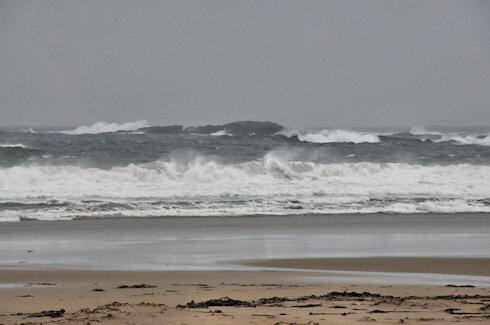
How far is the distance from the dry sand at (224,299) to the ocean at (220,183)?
23.4 ft

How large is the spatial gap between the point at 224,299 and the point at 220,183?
53.0 feet

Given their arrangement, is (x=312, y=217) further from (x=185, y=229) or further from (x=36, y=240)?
(x=36, y=240)

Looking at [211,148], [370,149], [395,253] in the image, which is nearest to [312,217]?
[395,253]

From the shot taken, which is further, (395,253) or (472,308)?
(395,253)

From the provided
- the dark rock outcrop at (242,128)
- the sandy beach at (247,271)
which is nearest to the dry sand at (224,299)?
the sandy beach at (247,271)

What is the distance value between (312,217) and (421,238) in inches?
141

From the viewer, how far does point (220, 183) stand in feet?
74.3

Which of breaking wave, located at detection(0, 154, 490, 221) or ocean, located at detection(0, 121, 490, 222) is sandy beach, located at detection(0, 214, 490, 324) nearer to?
breaking wave, located at detection(0, 154, 490, 221)

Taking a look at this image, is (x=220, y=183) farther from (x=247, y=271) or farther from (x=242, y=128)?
(x=242, y=128)

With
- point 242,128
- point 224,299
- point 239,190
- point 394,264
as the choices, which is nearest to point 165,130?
point 242,128

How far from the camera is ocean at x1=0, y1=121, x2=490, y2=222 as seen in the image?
1667 cm

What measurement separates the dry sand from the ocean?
7.14 metres

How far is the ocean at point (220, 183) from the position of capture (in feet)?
54.7

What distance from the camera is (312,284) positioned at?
7836 mm
